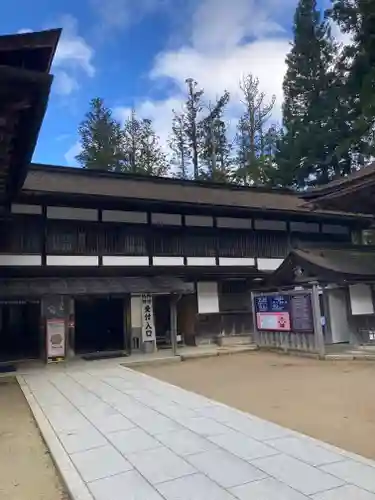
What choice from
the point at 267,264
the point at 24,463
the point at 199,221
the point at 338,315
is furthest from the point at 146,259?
the point at 24,463

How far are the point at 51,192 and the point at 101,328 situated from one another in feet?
17.9

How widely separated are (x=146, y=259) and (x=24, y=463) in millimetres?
10195

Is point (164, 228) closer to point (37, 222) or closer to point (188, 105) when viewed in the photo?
point (37, 222)

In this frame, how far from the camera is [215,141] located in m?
33.1

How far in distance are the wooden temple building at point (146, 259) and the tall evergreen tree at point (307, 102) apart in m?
12.1

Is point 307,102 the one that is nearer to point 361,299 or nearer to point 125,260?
point 361,299

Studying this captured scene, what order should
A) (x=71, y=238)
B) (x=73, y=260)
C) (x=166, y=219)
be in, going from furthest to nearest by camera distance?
(x=166, y=219) → (x=71, y=238) → (x=73, y=260)

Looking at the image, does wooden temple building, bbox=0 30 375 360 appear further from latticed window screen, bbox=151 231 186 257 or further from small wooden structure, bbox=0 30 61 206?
small wooden structure, bbox=0 30 61 206

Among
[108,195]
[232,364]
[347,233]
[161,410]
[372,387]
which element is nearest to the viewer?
[161,410]

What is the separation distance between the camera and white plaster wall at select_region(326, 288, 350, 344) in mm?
13422

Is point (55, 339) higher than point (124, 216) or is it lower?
lower

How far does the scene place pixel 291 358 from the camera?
1177 cm

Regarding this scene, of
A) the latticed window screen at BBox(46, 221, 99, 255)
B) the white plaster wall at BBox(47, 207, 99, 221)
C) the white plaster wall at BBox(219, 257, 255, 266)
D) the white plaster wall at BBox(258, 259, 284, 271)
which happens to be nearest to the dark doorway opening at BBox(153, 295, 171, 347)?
the white plaster wall at BBox(219, 257, 255, 266)

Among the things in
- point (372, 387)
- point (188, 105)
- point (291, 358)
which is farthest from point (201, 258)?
point (188, 105)
